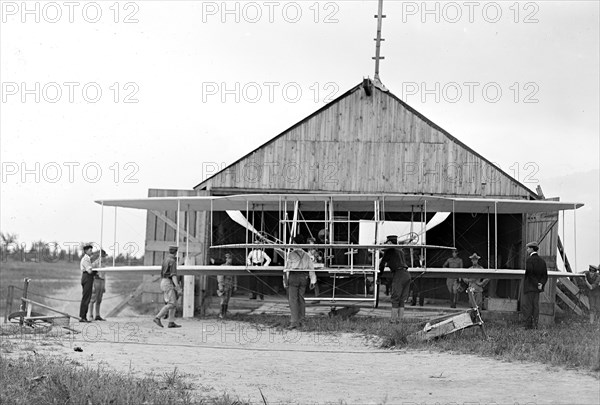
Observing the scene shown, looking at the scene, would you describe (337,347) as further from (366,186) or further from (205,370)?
(366,186)

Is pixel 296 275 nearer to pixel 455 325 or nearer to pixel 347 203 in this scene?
pixel 347 203

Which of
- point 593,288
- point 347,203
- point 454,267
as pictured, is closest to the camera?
point 593,288

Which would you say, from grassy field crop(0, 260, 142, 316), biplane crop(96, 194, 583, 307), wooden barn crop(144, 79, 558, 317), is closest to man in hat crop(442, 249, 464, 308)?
biplane crop(96, 194, 583, 307)

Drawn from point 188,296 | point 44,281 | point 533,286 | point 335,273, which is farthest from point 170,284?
point 44,281

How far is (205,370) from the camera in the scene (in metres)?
12.2

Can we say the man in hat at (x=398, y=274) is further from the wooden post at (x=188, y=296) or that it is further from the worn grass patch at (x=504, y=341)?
the wooden post at (x=188, y=296)

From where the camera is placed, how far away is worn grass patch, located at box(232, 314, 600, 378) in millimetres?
12258

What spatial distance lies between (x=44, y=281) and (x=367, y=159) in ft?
81.0

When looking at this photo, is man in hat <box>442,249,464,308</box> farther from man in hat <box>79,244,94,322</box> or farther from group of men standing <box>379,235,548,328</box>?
man in hat <box>79,244,94,322</box>

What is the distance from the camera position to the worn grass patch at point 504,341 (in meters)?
12.3

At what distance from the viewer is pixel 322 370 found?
12328mm

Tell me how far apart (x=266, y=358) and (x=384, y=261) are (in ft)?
19.4

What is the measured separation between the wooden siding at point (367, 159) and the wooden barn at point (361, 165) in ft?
0.09

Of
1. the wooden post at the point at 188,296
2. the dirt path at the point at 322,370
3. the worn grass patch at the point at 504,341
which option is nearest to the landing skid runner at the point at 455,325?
the worn grass patch at the point at 504,341
